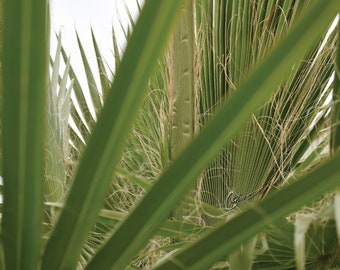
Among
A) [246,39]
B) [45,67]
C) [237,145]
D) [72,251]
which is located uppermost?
[246,39]

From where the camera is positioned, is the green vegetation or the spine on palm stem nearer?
the green vegetation

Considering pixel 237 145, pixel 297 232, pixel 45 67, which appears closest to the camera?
pixel 45 67

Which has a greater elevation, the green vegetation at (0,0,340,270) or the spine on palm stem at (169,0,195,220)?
the spine on palm stem at (169,0,195,220)

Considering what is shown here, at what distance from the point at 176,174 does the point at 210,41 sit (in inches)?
34.8

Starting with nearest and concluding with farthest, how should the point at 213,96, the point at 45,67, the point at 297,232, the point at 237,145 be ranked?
the point at 45,67 < the point at 297,232 < the point at 237,145 < the point at 213,96

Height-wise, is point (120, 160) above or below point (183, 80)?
below

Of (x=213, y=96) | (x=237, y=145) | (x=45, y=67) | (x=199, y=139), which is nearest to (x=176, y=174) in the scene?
(x=199, y=139)

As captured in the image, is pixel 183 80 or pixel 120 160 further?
pixel 183 80

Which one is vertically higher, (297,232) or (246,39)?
(246,39)

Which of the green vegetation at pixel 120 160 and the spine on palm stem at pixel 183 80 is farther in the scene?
the spine on palm stem at pixel 183 80

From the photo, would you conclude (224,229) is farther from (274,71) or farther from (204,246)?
(274,71)

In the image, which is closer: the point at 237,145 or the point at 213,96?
the point at 237,145

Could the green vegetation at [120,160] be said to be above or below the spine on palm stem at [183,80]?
below

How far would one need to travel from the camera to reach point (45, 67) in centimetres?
42
